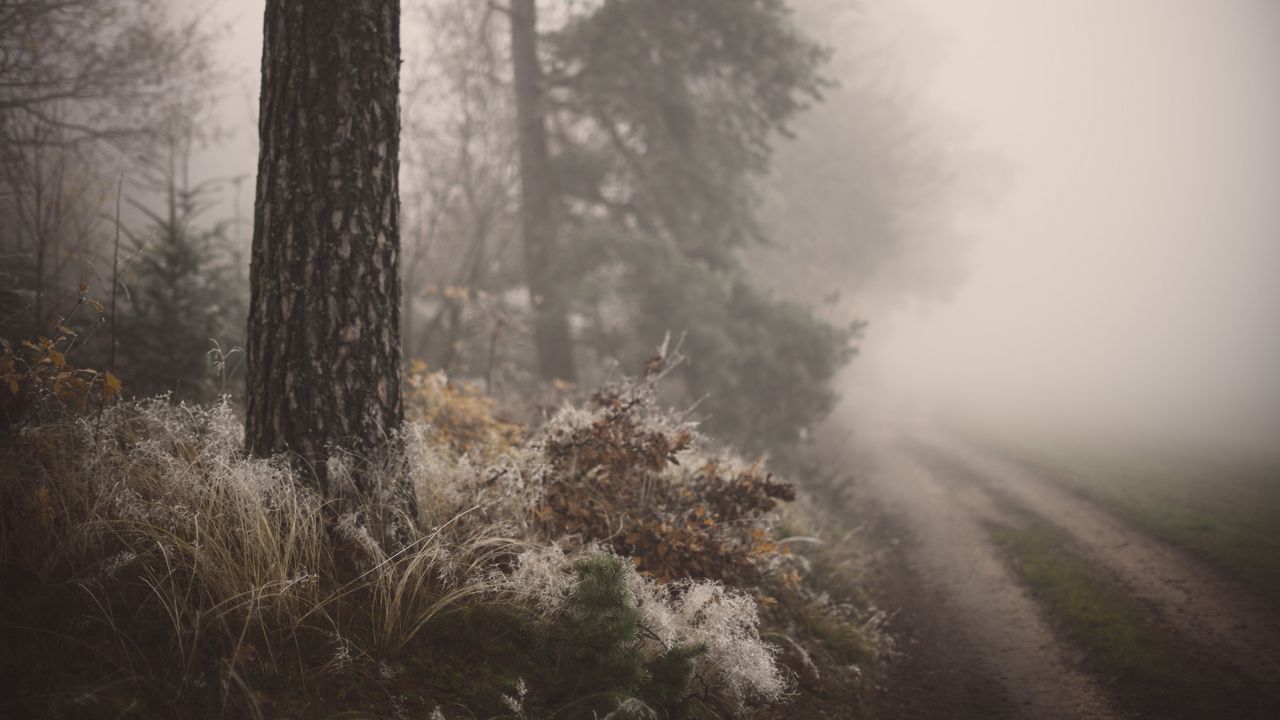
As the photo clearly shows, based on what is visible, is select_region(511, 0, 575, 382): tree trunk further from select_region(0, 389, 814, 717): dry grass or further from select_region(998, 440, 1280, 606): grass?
select_region(998, 440, 1280, 606): grass

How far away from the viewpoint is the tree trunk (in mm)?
11000

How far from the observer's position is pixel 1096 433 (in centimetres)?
1717

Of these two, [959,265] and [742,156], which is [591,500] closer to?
[742,156]

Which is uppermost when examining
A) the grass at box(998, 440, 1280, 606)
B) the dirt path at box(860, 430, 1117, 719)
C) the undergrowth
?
the undergrowth

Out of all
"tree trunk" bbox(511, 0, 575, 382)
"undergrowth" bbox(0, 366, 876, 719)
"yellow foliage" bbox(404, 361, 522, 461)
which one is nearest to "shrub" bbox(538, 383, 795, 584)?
"undergrowth" bbox(0, 366, 876, 719)

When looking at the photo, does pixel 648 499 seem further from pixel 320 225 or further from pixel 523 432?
pixel 320 225

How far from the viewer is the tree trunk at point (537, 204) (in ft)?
36.1

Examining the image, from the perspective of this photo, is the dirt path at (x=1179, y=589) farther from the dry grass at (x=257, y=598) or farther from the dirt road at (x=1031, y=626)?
the dry grass at (x=257, y=598)

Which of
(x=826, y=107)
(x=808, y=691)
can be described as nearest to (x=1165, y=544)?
(x=808, y=691)

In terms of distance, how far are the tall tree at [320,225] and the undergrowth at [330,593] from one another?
10.1 inches

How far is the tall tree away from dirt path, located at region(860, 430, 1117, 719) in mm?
4172

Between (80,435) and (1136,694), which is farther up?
(80,435)

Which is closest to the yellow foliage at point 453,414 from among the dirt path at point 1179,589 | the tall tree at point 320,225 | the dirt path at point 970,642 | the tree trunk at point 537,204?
the tall tree at point 320,225

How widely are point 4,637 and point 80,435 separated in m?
1.15
